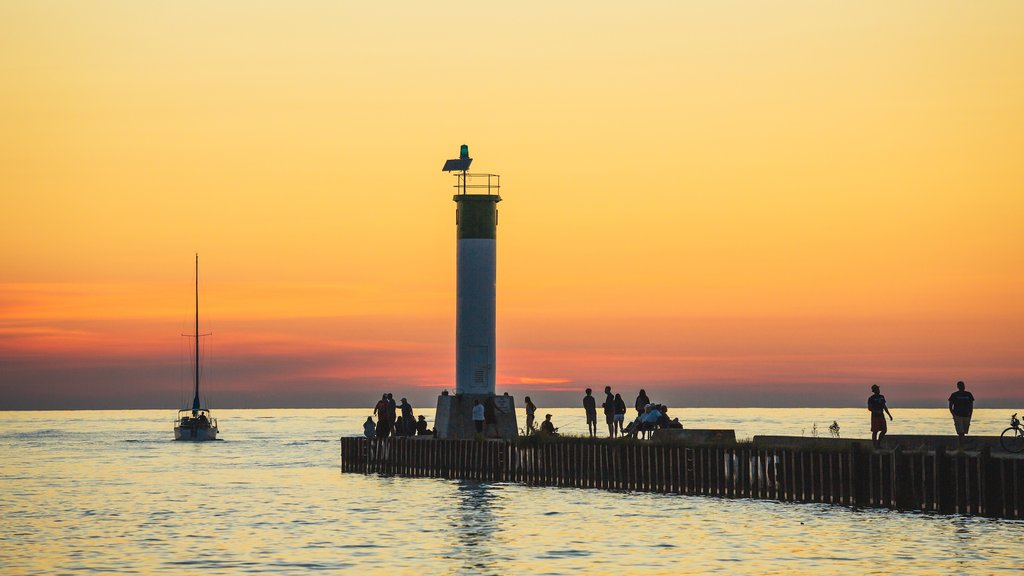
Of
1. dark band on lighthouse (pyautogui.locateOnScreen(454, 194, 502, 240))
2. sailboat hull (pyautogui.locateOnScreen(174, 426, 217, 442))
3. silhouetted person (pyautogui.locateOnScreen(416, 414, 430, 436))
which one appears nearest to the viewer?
dark band on lighthouse (pyautogui.locateOnScreen(454, 194, 502, 240))

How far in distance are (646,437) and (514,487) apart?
17.9ft

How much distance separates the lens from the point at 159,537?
41156 millimetres

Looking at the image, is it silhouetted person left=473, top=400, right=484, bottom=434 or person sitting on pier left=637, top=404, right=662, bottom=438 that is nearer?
person sitting on pier left=637, top=404, right=662, bottom=438

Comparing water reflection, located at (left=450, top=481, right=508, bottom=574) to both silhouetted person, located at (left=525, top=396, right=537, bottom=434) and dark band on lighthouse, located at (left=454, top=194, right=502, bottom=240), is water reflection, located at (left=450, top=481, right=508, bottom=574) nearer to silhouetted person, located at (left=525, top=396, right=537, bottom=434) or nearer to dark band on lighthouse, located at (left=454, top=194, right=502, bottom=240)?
silhouetted person, located at (left=525, top=396, right=537, bottom=434)

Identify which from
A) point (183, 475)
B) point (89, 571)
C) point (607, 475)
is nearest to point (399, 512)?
point (607, 475)

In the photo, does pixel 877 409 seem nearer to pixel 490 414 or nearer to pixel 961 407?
pixel 961 407

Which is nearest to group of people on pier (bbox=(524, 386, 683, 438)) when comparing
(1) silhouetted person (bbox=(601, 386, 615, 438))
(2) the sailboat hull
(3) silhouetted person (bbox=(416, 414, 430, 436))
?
(1) silhouetted person (bbox=(601, 386, 615, 438))

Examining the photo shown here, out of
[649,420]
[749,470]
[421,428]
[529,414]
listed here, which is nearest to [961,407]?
[749,470]

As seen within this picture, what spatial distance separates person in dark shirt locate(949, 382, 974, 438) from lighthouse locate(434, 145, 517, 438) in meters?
20.8

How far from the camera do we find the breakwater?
3716 cm

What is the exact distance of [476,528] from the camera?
4209 centimetres

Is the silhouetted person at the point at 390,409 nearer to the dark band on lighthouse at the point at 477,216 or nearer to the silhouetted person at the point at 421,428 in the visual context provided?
the silhouetted person at the point at 421,428

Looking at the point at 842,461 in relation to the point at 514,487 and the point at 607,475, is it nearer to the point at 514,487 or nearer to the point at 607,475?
the point at 607,475

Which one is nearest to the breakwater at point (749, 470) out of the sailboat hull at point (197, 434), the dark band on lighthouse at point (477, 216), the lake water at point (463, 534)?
the lake water at point (463, 534)
